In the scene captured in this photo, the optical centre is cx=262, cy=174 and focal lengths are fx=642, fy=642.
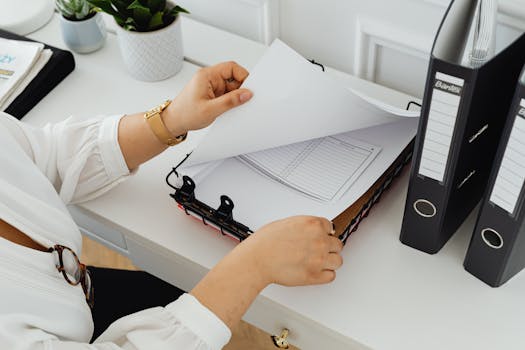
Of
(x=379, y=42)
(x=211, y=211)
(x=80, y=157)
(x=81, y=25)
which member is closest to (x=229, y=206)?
(x=211, y=211)

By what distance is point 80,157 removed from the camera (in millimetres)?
1004

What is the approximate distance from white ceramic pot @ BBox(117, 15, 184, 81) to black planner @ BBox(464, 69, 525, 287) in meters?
0.65

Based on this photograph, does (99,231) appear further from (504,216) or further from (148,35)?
(504,216)

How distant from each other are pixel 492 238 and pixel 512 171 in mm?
128

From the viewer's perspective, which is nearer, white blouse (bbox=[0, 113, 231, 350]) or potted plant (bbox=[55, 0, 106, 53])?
white blouse (bbox=[0, 113, 231, 350])

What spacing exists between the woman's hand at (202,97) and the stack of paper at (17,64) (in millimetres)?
358

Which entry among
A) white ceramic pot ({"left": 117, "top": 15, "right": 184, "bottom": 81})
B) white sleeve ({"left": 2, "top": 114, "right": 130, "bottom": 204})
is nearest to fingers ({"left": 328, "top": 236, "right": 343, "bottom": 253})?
white sleeve ({"left": 2, "top": 114, "right": 130, "bottom": 204})

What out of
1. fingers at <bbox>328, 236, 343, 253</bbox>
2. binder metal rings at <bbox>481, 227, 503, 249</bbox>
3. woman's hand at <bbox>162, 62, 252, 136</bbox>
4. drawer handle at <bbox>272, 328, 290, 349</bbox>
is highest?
woman's hand at <bbox>162, 62, 252, 136</bbox>

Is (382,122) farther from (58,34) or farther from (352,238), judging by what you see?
(58,34)

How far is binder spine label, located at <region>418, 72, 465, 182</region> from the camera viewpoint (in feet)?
2.37

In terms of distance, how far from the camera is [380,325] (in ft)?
2.75

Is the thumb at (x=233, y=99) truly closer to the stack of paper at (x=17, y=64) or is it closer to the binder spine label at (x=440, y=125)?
the binder spine label at (x=440, y=125)

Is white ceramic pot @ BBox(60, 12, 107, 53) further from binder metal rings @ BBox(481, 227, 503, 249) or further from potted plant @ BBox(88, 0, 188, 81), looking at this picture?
binder metal rings @ BBox(481, 227, 503, 249)

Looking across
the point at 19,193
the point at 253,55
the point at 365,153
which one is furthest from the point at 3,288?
the point at 253,55
